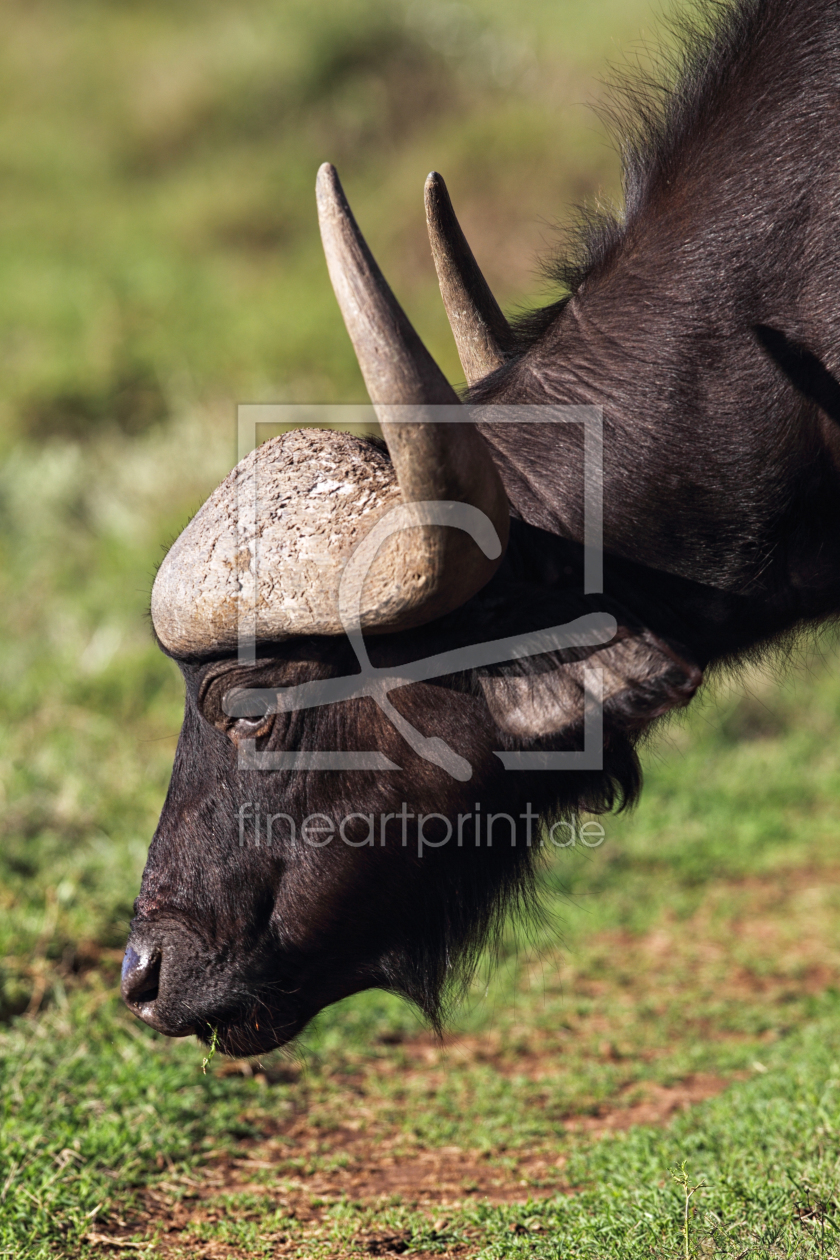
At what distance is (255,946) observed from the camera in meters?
2.98

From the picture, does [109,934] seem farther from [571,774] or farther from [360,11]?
[360,11]

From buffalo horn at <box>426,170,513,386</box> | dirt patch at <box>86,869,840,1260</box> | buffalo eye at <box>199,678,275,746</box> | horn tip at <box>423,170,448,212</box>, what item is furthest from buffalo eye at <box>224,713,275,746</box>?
horn tip at <box>423,170,448,212</box>

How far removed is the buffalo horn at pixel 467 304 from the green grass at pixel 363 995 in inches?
21.3

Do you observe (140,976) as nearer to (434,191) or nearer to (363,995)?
(363,995)

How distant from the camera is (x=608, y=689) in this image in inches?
106

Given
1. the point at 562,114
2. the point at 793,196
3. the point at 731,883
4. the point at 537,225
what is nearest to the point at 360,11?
the point at 562,114

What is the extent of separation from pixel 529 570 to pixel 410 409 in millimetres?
553

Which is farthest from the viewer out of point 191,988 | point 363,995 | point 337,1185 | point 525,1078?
point 363,995

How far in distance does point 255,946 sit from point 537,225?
1007 centimetres

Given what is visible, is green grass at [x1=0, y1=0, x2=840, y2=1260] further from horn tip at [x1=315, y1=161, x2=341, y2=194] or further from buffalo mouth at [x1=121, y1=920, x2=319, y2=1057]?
horn tip at [x1=315, y1=161, x2=341, y2=194]

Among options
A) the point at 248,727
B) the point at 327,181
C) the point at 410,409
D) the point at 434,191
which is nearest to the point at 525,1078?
the point at 248,727


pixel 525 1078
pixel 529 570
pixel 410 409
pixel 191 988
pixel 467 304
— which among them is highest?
pixel 467 304

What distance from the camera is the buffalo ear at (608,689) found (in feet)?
8.76

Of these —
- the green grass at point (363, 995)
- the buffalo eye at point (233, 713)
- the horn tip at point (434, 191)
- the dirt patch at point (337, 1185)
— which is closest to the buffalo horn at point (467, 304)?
the horn tip at point (434, 191)
